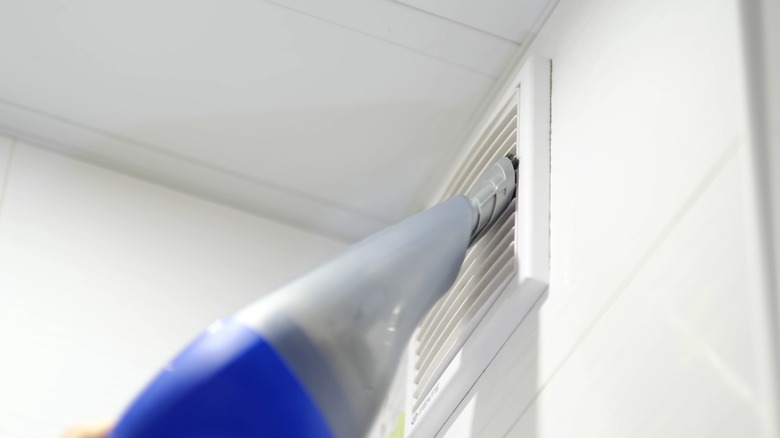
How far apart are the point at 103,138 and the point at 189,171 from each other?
0.36 feet

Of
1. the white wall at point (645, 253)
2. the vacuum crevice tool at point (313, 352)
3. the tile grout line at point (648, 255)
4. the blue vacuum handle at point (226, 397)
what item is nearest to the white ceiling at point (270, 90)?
the white wall at point (645, 253)

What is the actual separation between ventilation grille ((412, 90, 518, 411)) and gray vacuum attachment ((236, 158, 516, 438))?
0.06m

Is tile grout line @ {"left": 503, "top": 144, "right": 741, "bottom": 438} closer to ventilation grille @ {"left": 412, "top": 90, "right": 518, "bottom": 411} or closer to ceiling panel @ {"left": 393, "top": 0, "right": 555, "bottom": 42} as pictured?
ventilation grille @ {"left": 412, "top": 90, "right": 518, "bottom": 411}

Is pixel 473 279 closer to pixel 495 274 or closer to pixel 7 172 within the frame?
pixel 495 274

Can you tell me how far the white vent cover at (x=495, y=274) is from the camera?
815 millimetres

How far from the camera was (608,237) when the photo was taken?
0.71 m

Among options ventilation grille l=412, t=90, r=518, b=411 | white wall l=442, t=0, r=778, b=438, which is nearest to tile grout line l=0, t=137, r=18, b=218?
ventilation grille l=412, t=90, r=518, b=411

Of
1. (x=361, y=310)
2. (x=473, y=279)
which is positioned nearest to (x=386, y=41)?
(x=473, y=279)

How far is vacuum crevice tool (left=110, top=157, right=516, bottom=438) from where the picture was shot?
556 mm

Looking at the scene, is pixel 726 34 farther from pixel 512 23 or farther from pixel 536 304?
pixel 512 23

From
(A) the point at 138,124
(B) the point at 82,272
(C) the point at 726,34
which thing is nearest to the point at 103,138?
(A) the point at 138,124

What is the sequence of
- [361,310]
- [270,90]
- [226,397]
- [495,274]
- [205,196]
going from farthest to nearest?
[205,196], [270,90], [495,274], [361,310], [226,397]

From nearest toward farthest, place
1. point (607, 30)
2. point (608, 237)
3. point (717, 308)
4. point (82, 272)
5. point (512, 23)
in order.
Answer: point (717, 308), point (608, 237), point (607, 30), point (512, 23), point (82, 272)

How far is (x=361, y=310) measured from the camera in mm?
677
